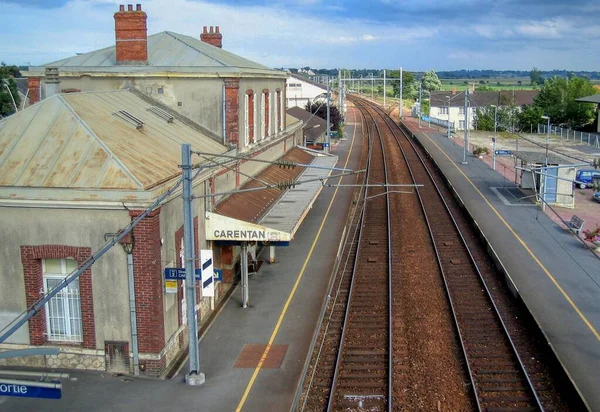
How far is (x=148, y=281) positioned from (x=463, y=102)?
8823cm

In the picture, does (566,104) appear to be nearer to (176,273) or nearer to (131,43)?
(131,43)

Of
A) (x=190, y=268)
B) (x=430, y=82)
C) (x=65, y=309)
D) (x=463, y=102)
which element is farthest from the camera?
(x=430, y=82)

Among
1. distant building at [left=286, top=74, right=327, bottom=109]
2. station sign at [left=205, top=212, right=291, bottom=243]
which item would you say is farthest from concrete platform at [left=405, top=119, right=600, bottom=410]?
distant building at [left=286, top=74, right=327, bottom=109]

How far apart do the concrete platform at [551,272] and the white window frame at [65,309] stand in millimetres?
10378

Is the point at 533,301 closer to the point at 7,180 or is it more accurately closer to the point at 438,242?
the point at 438,242

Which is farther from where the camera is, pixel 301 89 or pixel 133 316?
pixel 301 89

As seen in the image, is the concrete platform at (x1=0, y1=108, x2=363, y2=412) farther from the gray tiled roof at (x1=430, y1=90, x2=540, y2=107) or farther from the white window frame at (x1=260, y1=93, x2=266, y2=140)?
the gray tiled roof at (x1=430, y1=90, x2=540, y2=107)

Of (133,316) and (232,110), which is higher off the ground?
(232,110)

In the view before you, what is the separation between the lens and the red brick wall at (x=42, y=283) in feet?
45.6

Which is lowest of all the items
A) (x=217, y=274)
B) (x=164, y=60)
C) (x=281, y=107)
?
(x=217, y=274)

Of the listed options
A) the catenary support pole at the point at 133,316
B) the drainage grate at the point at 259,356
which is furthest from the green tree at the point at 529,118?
the catenary support pole at the point at 133,316

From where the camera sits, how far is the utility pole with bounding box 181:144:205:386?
12977mm

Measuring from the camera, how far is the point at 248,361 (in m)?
15.0

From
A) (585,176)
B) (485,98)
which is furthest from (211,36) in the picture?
(485,98)
